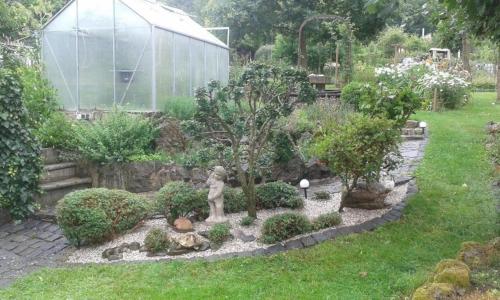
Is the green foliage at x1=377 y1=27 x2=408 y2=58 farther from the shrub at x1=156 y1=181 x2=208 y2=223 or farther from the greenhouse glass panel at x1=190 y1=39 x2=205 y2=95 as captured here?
the shrub at x1=156 y1=181 x2=208 y2=223

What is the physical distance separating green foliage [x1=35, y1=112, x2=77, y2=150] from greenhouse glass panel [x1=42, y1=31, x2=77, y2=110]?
3.22 meters

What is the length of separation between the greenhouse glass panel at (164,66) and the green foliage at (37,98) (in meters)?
2.45

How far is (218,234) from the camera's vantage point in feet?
18.6

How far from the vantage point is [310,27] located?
762 inches

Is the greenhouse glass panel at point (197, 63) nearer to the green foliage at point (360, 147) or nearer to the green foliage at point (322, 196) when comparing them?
the green foliage at point (322, 196)

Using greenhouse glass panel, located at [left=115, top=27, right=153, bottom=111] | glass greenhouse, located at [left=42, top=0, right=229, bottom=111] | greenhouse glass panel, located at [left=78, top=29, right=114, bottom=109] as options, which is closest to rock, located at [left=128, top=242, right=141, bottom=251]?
glass greenhouse, located at [left=42, top=0, right=229, bottom=111]

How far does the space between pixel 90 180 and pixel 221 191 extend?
317 centimetres

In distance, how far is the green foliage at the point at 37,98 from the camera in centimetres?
845

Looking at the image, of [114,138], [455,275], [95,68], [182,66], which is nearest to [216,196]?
[114,138]

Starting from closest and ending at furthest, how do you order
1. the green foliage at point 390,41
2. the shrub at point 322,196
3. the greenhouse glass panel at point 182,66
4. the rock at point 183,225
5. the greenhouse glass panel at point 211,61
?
the rock at point 183,225, the shrub at point 322,196, the greenhouse glass panel at point 182,66, the greenhouse glass panel at point 211,61, the green foliage at point 390,41

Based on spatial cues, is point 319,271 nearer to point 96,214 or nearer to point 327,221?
point 327,221

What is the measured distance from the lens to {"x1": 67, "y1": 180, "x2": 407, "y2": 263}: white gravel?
18.2ft

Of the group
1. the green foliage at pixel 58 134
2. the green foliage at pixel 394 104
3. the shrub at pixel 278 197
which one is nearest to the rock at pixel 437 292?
the shrub at pixel 278 197

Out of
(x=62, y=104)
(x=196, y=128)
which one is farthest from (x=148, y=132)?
(x=62, y=104)
